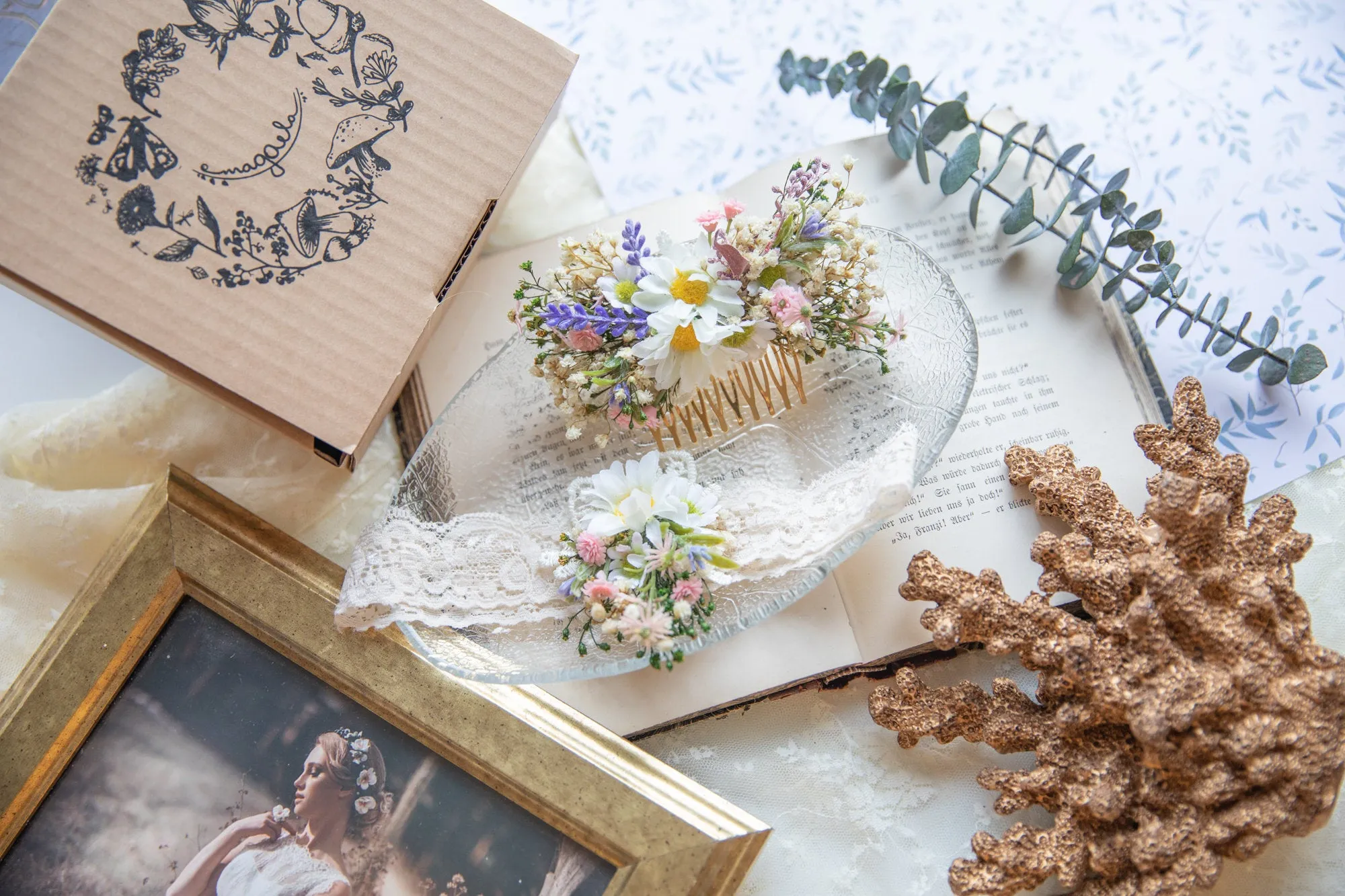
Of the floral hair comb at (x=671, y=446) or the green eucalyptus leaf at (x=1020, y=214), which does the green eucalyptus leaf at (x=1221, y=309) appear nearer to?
the green eucalyptus leaf at (x=1020, y=214)

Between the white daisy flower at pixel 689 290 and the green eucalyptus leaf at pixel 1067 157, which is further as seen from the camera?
the green eucalyptus leaf at pixel 1067 157

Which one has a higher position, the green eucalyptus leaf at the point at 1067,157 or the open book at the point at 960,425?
the green eucalyptus leaf at the point at 1067,157

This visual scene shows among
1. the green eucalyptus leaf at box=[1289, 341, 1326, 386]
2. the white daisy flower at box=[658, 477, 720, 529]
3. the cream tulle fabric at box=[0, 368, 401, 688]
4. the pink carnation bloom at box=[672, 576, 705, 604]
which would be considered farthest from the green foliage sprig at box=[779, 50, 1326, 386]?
the cream tulle fabric at box=[0, 368, 401, 688]

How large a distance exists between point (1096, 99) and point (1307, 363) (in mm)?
582

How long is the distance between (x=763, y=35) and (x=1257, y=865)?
1.58 m

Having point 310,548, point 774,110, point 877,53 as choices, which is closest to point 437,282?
point 310,548

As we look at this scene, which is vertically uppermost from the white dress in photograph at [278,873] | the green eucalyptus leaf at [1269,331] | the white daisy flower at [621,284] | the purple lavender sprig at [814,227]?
the green eucalyptus leaf at [1269,331]

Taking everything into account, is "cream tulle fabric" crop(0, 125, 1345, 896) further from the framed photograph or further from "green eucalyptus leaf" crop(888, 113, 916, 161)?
"green eucalyptus leaf" crop(888, 113, 916, 161)

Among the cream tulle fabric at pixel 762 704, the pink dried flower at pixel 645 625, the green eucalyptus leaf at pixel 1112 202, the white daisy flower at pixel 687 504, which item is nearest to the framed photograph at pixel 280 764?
the cream tulle fabric at pixel 762 704

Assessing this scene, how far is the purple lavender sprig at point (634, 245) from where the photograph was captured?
120 cm

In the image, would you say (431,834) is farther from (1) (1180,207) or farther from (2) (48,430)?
(1) (1180,207)

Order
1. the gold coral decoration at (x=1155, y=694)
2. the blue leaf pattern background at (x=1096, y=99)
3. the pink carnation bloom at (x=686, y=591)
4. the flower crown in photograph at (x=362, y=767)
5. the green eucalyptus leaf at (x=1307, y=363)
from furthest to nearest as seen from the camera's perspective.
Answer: the blue leaf pattern background at (x=1096, y=99), the green eucalyptus leaf at (x=1307, y=363), the flower crown in photograph at (x=362, y=767), the pink carnation bloom at (x=686, y=591), the gold coral decoration at (x=1155, y=694)

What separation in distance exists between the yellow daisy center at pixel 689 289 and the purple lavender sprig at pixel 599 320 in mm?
51

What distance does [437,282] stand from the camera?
1.24 m
